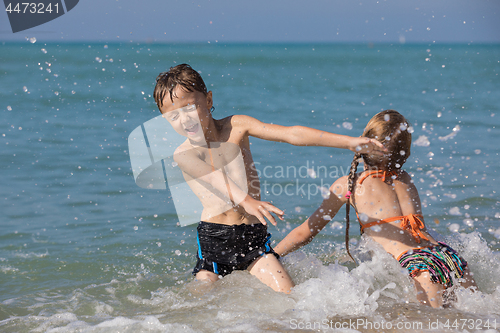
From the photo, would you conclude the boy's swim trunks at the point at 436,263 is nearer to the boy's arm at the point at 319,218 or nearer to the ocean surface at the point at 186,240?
the ocean surface at the point at 186,240

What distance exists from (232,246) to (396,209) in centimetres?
113

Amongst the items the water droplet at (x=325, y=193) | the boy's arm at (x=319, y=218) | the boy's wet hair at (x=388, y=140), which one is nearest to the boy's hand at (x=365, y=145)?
the boy's wet hair at (x=388, y=140)

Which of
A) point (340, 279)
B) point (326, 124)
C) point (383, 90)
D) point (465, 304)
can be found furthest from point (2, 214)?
point (383, 90)

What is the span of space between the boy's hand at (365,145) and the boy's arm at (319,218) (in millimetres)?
424

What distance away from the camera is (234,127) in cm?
334

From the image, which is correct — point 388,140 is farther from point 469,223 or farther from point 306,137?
point 469,223

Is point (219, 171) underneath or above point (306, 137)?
underneath

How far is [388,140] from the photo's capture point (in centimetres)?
297

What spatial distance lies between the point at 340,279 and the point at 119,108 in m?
10.1

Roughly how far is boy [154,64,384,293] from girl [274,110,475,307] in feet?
1.84

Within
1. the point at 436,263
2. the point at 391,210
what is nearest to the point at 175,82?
the point at 391,210

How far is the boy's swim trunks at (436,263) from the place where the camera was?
2877 millimetres

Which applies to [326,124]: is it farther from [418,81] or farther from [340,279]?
[418,81]

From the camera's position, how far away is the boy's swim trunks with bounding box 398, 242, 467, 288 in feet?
9.44
